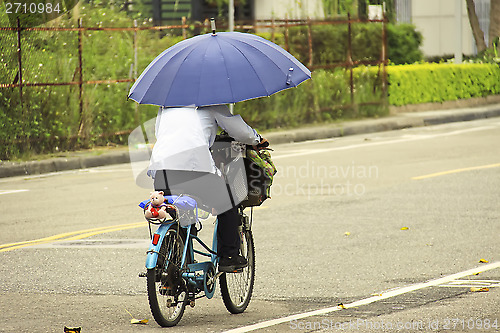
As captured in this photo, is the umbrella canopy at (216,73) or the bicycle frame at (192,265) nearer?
the bicycle frame at (192,265)

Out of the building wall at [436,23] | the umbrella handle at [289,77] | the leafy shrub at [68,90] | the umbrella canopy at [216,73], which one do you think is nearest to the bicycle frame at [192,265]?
the umbrella canopy at [216,73]

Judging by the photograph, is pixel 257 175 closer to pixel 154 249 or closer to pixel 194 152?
pixel 194 152

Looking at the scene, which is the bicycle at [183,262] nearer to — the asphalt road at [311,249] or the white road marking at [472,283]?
the asphalt road at [311,249]

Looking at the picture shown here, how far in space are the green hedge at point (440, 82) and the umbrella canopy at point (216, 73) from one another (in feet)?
55.1

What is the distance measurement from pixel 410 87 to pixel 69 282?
54.5 feet

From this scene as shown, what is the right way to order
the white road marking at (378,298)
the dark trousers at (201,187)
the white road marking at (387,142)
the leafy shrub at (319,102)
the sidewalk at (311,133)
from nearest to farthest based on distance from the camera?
1. the dark trousers at (201,187)
2. the white road marking at (378,298)
3. the sidewalk at (311,133)
4. the white road marking at (387,142)
5. the leafy shrub at (319,102)

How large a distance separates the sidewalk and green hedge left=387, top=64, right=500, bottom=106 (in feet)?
1.88

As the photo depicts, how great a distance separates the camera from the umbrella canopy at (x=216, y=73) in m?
6.16

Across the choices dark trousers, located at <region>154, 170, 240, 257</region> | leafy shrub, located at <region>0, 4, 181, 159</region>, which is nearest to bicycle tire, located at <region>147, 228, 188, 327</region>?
dark trousers, located at <region>154, 170, 240, 257</region>

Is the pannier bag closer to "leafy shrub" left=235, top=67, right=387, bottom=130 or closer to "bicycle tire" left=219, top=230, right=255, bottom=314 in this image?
"bicycle tire" left=219, top=230, right=255, bottom=314

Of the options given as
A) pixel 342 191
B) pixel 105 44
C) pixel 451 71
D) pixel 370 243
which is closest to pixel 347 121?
pixel 451 71

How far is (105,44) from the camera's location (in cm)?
1842

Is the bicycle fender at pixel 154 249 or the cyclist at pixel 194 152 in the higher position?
the cyclist at pixel 194 152

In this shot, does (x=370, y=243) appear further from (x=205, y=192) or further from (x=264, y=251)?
(x=205, y=192)
